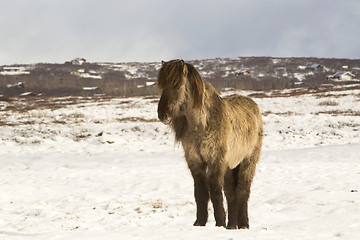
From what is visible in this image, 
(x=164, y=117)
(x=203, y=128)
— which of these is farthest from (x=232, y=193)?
(x=164, y=117)

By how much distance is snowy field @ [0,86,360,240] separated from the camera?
5.53m

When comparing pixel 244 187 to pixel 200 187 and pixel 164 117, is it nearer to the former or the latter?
pixel 200 187

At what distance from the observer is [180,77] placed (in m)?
4.04

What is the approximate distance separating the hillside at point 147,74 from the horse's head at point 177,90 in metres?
90.1

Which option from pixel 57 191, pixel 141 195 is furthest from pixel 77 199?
pixel 141 195

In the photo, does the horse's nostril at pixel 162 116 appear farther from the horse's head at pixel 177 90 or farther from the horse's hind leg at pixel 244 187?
the horse's hind leg at pixel 244 187

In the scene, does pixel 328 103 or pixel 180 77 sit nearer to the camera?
pixel 180 77

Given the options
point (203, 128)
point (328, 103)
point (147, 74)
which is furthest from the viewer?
point (147, 74)

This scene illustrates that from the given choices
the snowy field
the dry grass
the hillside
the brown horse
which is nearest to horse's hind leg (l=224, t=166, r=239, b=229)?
the brown horse

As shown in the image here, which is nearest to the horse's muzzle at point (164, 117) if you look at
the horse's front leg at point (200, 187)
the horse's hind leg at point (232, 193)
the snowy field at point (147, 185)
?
the horse's front leg at point (200, 187)

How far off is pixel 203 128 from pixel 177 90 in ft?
2.19

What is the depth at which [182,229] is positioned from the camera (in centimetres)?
441

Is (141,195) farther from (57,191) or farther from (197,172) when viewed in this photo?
(197,172)

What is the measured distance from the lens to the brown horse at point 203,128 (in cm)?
404
